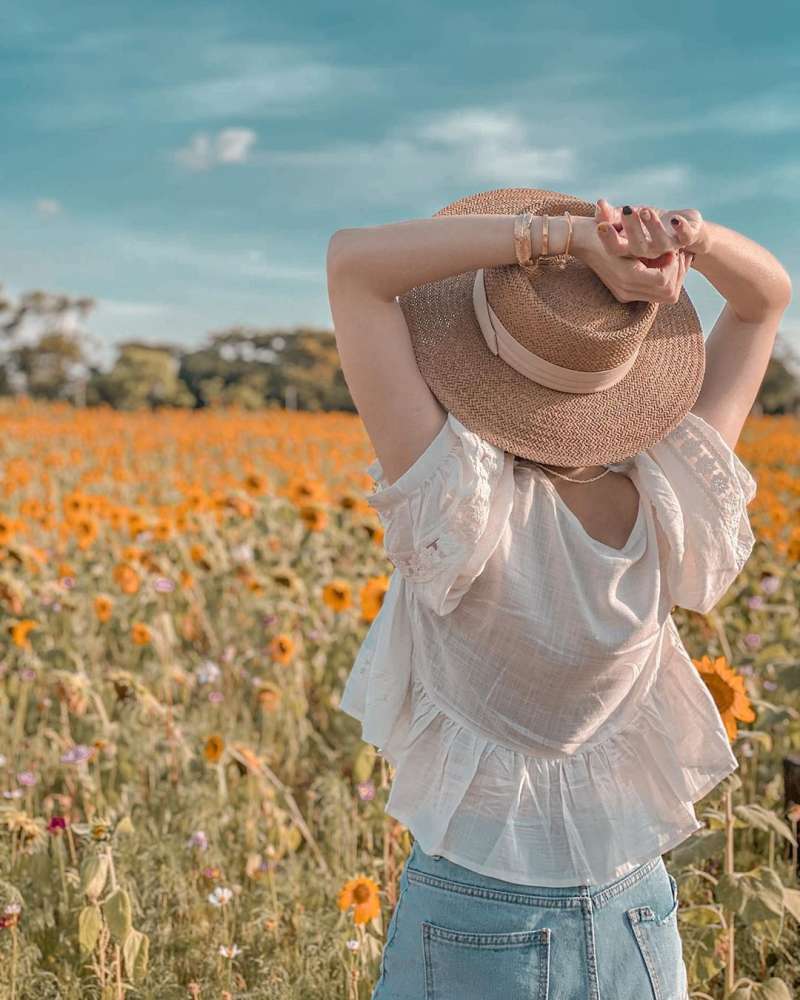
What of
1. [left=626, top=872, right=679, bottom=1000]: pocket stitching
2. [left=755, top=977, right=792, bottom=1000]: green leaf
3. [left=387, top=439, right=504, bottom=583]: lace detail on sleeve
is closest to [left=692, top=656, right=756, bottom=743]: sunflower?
[left=755, top=977, right=792, bottom=1000]: green leaf

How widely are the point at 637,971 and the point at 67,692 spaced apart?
1965 millimetres

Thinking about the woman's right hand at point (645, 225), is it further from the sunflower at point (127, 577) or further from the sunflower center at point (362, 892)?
the sunflower at point (127, 577)

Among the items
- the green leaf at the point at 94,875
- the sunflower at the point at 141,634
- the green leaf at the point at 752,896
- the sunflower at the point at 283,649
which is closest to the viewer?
the green leaf at the point at 94,875

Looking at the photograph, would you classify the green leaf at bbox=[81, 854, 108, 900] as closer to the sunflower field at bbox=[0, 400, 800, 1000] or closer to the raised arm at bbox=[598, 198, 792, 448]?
the sunflower field at bbox=[0, 400, 800, 1000]

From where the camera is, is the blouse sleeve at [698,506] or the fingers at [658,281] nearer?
the fingers at [658,281]

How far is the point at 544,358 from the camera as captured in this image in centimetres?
131

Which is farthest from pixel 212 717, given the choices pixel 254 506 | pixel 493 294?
pixel 493 294

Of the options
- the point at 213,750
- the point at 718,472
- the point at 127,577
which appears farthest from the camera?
the point at 127,577

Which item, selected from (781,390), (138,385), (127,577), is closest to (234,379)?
(138,385)

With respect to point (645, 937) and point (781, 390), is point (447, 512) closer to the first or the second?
point (645, 937)

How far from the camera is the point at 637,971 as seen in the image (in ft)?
4.44

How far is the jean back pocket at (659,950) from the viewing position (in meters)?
1.36

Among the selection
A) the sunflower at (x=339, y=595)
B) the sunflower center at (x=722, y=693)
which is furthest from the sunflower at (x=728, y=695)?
the sunflower at (x=339, y=595)

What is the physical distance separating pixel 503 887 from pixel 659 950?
0.71ft
